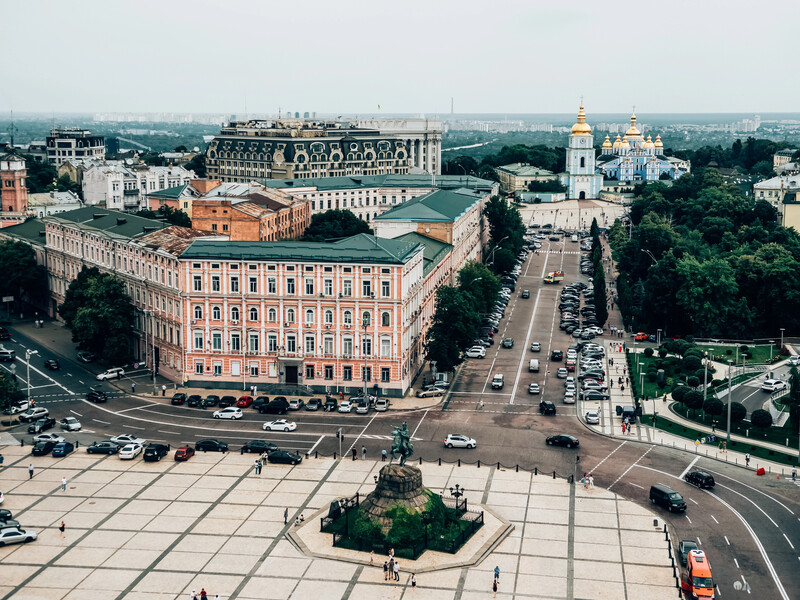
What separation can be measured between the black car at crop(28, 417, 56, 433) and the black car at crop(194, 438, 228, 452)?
15607 mm

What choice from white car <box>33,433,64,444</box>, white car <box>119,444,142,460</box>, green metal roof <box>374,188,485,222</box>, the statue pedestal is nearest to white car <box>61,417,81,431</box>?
white car <box>33,433,64,444</box>

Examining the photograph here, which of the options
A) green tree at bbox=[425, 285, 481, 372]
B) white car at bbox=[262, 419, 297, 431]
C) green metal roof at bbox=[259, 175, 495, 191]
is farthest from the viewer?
green metal roof at bbox=[259, 175, 495, 191]

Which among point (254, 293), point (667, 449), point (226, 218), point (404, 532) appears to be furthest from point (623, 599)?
point (226, 218)

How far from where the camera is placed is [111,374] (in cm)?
10512

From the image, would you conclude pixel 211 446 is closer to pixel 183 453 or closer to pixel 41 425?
pixel 183 453

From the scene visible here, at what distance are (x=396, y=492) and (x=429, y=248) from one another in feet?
200

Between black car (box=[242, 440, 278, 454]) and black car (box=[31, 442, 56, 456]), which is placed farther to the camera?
black car (box=[31, 442, 56, 456])

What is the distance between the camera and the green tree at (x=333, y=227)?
15562cm

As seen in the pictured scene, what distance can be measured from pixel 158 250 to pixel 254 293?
13512 mm

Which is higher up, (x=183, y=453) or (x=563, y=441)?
(x=183, y=453)

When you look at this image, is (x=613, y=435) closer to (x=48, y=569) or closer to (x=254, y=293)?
(x=254, y=293)

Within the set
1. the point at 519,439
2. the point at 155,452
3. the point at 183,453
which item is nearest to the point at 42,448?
the point at 155,452

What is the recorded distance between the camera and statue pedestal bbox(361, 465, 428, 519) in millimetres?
65125

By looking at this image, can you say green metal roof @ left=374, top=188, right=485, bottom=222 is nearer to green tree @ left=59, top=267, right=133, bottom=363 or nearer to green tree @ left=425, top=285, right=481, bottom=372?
green tree @ left=425, top=285, right=481, bottom=372
